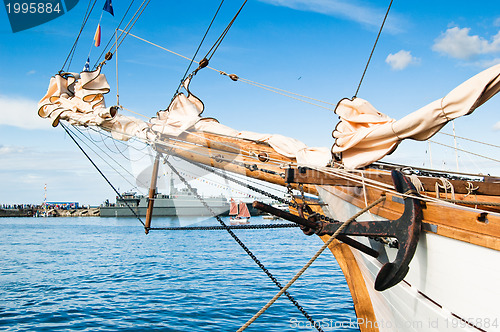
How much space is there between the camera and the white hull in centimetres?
314

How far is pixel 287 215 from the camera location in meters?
4.00

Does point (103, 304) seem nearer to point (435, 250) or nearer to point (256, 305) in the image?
point (256, 305)

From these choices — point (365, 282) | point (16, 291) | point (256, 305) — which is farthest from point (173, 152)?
point (16, 291)

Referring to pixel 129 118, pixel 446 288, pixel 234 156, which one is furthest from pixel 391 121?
pixel 129 118

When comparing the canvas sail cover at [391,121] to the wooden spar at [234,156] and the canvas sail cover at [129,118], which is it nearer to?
the canvas sail cover at [129,118]

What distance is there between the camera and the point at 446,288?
3.50 metres

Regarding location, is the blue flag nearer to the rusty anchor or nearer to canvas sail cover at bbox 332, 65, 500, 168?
canvas sail cover at bbox 332, 65, 500, 168

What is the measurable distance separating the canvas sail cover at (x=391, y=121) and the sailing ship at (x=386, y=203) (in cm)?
1

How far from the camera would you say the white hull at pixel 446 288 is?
10.3 feet

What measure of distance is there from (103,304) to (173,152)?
27.3ft

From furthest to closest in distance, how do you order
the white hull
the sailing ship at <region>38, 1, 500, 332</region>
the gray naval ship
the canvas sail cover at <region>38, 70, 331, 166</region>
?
the gray naval ship
the canvas sail cover at <region>38, 70, 331, 166</region>
the sailing ship at <region>38, 1, 500, 332</region>
the white hull

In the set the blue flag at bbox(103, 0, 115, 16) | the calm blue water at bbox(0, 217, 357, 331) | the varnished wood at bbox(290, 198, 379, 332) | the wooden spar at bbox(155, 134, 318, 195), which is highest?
the blue flag at bbox(103, 0, 115, 16)

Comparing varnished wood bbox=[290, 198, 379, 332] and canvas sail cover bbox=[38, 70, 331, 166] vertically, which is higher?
canvas sail cover bbox=[38, 70, 331, 166]

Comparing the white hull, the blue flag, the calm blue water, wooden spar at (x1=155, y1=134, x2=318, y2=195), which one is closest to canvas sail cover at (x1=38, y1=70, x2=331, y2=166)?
wooden spar at (x1=155, y1=134, x2=318, y2=195)
